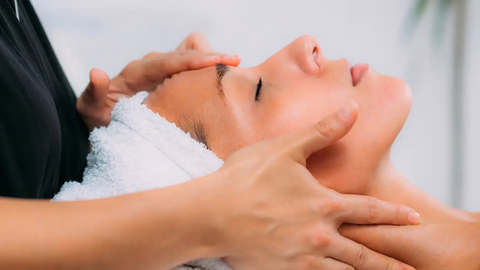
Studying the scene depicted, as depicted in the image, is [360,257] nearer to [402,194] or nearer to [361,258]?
[361,258]

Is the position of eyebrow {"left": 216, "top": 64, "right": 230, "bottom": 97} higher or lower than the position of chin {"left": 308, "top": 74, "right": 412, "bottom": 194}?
higher

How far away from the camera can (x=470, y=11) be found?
150cm

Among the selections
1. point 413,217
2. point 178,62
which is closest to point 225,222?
point 413,217

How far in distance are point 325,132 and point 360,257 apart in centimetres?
23

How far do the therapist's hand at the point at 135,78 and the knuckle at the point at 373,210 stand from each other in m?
0.42

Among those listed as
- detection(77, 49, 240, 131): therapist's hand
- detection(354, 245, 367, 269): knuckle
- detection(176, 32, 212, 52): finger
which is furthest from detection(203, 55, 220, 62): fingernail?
detection(354, 245, 367, 269): knuckle

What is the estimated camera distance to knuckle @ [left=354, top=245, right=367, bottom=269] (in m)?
0.69

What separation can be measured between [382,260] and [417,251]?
9cm

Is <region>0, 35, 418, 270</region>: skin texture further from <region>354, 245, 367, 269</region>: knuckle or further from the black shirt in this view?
the black shirt

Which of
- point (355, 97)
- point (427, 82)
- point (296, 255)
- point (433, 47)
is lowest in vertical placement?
point (296, 255)

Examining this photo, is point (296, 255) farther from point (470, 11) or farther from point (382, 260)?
point (470, 11)

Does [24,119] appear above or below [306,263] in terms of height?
above

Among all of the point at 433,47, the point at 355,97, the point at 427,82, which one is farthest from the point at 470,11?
the point at 355,97

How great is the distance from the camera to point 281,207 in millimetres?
639
